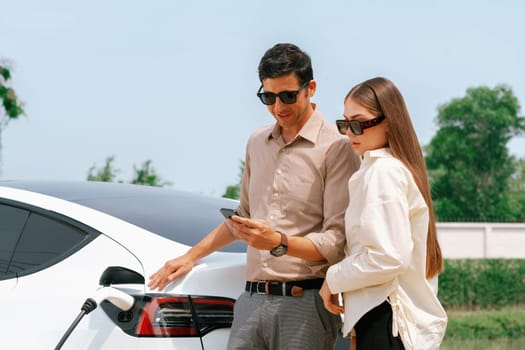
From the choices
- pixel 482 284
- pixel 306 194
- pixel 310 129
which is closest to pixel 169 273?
pixel 306 194

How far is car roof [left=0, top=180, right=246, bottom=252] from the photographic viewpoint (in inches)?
141

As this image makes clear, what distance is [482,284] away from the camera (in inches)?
968

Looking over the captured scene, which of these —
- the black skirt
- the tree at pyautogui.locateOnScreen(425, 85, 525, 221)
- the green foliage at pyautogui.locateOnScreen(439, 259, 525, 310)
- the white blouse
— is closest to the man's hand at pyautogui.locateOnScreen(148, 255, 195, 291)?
the white blouse

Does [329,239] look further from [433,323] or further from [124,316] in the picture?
[124,316]

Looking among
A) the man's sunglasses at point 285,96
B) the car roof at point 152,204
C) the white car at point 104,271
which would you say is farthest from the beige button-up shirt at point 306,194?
the car roof at point 152,204

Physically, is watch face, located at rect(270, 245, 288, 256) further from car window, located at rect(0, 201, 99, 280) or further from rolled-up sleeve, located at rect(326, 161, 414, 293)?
car window, located at rect(0, 201, 99, 280)

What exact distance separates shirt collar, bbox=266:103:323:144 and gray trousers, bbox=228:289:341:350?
528 millimetres

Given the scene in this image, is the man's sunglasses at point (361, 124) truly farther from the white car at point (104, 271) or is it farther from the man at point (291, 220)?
the white car at point (104, 271)

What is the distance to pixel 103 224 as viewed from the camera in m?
3.46

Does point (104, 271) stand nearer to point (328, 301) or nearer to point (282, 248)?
point (282, 248)

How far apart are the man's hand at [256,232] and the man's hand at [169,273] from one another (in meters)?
0.34

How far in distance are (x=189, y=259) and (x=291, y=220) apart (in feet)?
1.30

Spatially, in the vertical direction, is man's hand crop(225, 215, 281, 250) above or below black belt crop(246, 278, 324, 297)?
above

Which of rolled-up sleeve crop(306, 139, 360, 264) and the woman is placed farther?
rolled-up sleeve crop(306, 139, 360, 264)
